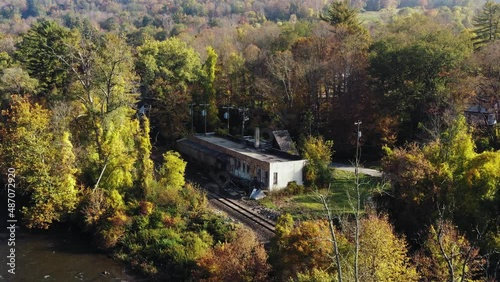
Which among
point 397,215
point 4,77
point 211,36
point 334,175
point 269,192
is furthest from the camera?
point 211,36

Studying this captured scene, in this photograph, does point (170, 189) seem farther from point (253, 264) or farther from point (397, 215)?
point (397, 215)

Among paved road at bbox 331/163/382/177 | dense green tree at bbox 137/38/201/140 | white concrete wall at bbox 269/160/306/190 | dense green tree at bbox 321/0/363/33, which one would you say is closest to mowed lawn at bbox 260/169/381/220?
white concrete wall at bbox 269/160/306/190

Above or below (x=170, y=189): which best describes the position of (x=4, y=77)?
above

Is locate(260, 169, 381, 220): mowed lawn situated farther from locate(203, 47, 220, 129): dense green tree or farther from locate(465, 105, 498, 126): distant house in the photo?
locate(203, 47, 220, 129): dense green tree

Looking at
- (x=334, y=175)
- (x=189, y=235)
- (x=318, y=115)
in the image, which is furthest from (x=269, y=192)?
(x=318, y=115)

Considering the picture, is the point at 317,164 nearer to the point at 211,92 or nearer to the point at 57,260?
the point at 211,92

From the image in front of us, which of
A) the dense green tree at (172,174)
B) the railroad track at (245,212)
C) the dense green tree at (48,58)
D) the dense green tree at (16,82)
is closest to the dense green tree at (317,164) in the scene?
the railroad track at (245,212)

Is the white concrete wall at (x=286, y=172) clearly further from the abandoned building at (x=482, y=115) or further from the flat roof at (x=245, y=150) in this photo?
the abandoned building at (x=482, y=115)

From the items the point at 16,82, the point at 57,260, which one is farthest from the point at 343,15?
the point at 57,260
